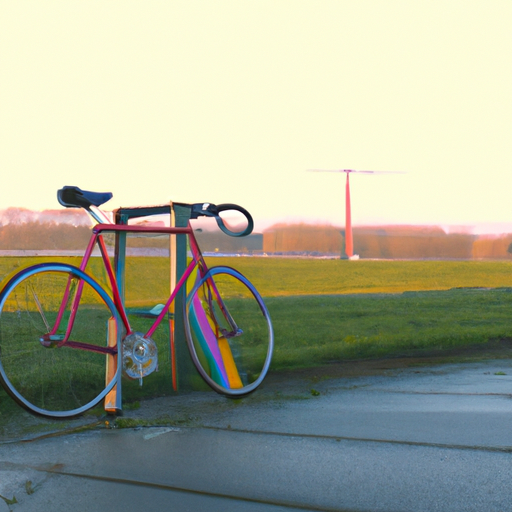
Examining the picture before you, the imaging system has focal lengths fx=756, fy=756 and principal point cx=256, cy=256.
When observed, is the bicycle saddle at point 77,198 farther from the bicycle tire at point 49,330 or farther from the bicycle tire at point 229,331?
the bicycle tire at point 229,331

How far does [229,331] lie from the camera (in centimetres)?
607

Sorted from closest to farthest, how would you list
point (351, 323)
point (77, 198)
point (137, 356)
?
1. point (77, 198)
2. point (137, 356)
3. point (351, 323)

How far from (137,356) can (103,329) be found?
1.05 feet

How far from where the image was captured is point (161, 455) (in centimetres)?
448

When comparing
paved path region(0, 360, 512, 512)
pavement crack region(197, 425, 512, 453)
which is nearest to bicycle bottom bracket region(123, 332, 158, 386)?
paved path region(0, 360, 512, 512)

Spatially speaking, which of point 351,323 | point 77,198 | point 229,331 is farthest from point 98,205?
point 351,323

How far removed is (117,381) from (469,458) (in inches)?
93.5

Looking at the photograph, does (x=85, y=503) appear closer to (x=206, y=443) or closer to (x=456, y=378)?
(x=206, y=443)

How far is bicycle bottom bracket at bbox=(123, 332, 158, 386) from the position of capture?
522 centimetres

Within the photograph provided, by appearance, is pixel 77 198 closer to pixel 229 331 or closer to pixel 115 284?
pixel 115 284

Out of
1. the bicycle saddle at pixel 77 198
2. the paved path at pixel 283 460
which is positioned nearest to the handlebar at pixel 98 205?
the bicycle saddle at pixel 77 198

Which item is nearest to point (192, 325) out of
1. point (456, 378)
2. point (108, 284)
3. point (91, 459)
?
point (108, 284)

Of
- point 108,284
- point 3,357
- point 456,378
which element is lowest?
point 456,378

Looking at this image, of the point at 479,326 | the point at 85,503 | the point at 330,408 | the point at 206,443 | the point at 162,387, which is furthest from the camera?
the point at 479,326
